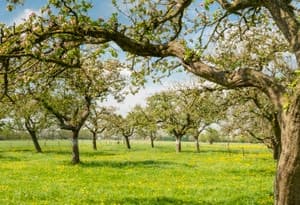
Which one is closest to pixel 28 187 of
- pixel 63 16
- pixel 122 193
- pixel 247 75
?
pixel 122 193

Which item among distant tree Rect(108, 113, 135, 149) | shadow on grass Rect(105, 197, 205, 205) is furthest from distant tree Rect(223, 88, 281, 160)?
distant tree Rect(108, 113, 135, 149)

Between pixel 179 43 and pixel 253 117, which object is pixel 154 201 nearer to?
pixel 179 43

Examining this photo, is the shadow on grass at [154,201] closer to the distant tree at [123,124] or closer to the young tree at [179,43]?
the young tree at [179,43]

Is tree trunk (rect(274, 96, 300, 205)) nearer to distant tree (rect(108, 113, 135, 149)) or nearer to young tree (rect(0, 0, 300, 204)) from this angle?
young tree (rect(0, 0, 300, 204))

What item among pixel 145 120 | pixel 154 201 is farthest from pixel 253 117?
pixel 145 120

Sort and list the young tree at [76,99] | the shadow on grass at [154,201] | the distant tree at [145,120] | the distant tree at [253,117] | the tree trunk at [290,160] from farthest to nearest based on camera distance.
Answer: the distant tree at [145,120] < the young tree at [76,99] < the distant tree at [253,117] < the shadow on grass at [154,201] < the tree trunk at [290,160]

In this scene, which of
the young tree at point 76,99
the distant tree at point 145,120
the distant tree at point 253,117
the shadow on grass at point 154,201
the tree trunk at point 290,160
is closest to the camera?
the tree trunk at point 290,160

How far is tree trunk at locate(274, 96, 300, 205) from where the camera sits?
33.8ft

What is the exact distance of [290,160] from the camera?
10.4 metres

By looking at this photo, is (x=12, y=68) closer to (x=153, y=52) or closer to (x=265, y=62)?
(x=153, y=52)

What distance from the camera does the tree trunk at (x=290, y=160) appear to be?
1031cm

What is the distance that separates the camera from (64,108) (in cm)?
4106

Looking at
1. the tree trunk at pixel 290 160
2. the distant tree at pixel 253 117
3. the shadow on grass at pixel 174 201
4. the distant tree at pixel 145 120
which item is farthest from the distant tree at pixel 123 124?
the tree trunk at pixel 290 160

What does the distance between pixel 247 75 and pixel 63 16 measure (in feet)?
17.3
